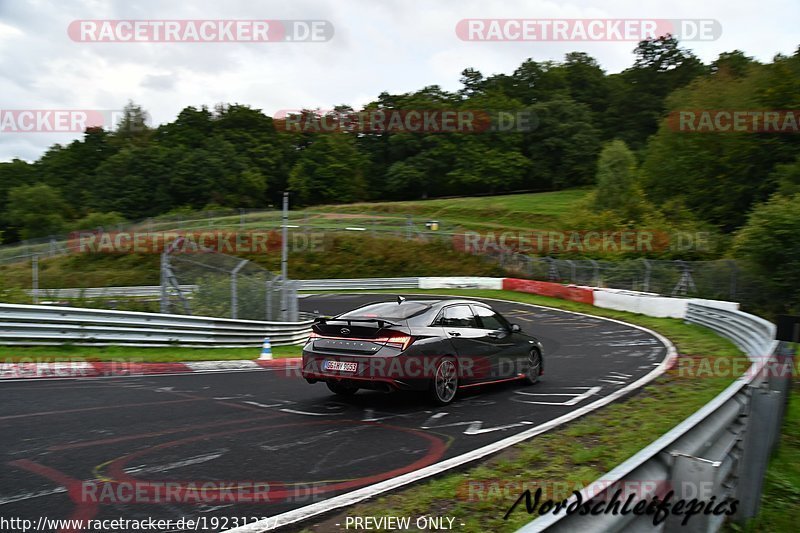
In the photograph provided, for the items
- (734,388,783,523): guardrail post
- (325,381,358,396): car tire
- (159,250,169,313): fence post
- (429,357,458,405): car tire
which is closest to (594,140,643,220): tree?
(159,250,169,313): fence post

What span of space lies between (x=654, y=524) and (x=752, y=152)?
56.6 m

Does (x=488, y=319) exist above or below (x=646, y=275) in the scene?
below

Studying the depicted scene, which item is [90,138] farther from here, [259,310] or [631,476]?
[631,476]

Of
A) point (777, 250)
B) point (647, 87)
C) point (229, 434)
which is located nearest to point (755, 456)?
point (229, 434)

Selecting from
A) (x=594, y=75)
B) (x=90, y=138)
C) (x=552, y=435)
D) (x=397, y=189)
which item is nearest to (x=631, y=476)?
(x=552, y=435)

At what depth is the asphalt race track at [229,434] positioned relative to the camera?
488 centimetres

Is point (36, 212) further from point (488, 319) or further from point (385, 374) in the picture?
point (385, 374)

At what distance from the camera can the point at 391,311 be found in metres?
9.01

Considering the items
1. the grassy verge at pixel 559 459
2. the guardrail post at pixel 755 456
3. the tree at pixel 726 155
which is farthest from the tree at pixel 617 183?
the guardrail post at pixel 755 456

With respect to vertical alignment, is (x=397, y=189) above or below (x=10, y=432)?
above

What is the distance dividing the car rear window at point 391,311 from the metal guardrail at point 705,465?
4224 mm

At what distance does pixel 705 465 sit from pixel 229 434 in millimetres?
4952

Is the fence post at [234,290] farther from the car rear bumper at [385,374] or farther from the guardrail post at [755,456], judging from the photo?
the guardrail post at [755,456]

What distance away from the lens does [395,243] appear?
51.2 m
